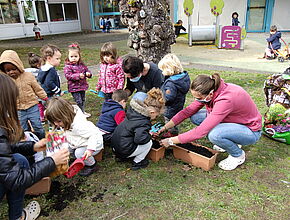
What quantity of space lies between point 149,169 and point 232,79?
4313 mm

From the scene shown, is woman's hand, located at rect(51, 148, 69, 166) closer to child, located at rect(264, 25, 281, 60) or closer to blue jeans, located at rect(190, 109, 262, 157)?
blue jeans, located at rect(190, 109, 262, 157)

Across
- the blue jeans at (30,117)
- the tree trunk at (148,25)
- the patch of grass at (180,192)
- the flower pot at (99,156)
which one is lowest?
the patch of grass at (180,192)

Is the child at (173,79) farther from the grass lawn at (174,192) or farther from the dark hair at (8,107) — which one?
the dark hair at (8,107)

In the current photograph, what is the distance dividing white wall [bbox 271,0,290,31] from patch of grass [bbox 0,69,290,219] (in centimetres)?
1555

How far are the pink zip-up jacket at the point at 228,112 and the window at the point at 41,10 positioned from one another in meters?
20.3

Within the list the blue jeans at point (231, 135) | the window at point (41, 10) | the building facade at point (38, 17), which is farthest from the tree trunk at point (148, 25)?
the window at point (41, 10)

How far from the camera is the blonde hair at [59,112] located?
2.22 m

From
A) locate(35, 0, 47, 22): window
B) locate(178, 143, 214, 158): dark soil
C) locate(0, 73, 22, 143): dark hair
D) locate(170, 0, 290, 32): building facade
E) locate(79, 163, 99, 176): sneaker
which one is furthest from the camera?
locate(35, 0, 47, 22): window

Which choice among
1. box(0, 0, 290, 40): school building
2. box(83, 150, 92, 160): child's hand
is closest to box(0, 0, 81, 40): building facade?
box(0, 0, 290, 40): school building

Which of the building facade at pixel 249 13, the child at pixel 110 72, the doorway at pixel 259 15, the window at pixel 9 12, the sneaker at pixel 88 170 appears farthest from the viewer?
the window at pixel 9 12

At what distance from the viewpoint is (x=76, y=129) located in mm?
2414

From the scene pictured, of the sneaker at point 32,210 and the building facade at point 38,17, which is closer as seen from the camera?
the sneaker at point 32,210

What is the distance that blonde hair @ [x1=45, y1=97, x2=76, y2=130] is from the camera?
2217 millimetres

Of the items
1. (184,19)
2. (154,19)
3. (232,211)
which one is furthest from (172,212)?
(184,19)
